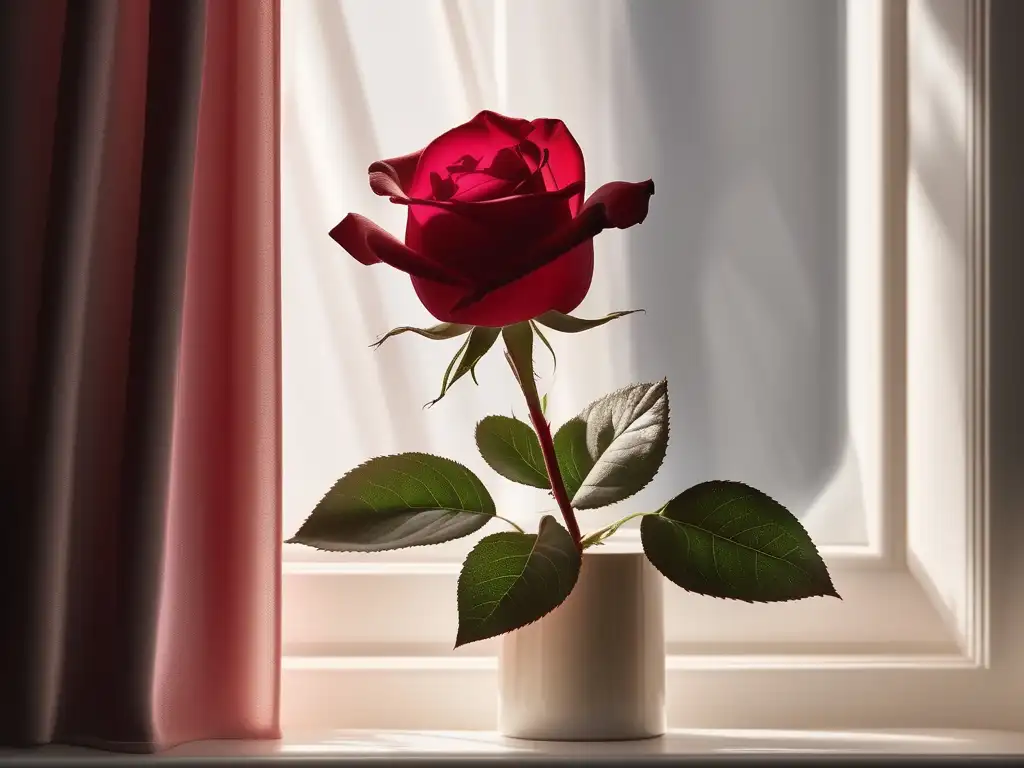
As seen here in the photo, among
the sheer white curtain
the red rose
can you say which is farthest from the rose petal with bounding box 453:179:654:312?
the sheer white curtain

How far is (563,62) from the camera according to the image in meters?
1.03

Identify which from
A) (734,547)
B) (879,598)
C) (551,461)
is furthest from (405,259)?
(879,598)

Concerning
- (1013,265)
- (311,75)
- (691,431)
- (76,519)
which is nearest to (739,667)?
(691,431)

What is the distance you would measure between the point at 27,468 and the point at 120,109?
285 mm

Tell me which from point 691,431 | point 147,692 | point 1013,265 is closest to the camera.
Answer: point 147,692

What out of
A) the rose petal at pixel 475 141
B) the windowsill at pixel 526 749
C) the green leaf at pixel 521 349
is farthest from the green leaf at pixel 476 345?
the windowsill at pixel 526 749

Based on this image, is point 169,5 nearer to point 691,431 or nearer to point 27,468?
point 27,468

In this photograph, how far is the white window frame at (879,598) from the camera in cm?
92

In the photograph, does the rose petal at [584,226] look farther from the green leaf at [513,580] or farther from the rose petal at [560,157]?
the green leaf at [513,580]

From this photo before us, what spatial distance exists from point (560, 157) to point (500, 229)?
0.30ft

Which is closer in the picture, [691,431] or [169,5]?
[169,5]

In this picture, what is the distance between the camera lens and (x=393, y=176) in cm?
76

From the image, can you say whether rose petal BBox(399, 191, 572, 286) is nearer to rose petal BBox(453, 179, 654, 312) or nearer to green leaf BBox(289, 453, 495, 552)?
rose petal BBox(453, 179, 654, 312)

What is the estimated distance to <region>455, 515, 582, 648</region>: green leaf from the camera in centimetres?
72
